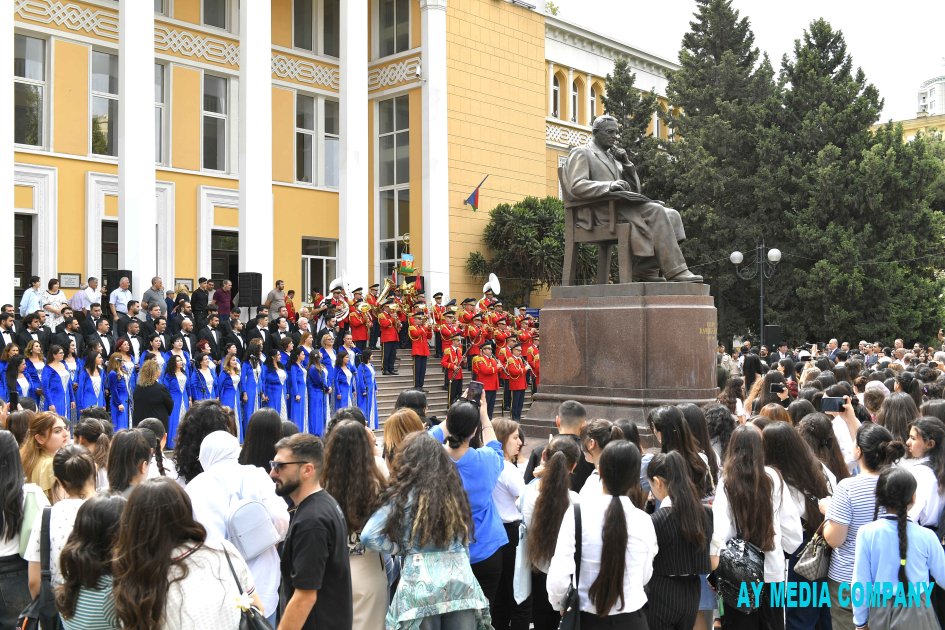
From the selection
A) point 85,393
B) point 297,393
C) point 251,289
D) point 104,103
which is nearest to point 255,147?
point 251,289

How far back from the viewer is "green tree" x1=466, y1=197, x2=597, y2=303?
1139 inches

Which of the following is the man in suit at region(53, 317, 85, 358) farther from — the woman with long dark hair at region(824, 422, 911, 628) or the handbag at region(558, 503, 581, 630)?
the woman with long dark hair at region(824, 422, 911, 628)

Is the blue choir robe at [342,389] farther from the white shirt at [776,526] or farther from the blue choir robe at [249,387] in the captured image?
the white shirt at [776,526]

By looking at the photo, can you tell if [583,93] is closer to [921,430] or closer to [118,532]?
[921,430]

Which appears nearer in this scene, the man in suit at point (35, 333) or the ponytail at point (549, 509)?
the ponytail at point (549, 509)

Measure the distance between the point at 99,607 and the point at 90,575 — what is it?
134 mm

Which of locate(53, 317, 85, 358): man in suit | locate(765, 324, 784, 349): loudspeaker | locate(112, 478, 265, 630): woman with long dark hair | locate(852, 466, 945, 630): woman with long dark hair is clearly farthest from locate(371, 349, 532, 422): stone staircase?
locate(112, 478, 265, 630): woman with long dark hair

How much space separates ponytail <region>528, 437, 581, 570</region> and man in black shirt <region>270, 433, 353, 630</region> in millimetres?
1205

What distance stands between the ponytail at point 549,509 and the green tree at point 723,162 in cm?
2814

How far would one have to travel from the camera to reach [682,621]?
4.66 metres

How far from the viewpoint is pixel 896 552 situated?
4418 millimetres

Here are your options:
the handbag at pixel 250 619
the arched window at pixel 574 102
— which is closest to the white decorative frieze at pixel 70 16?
the arched window at pixel 574 102

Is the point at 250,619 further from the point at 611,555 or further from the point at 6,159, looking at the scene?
the point at 6,159

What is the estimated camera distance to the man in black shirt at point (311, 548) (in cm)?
373
